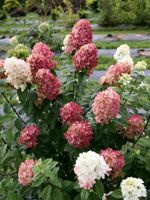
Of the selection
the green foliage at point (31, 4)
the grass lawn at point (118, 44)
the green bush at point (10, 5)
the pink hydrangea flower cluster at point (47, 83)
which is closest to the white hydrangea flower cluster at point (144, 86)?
the pink hydrangea flower cluster at point (47, 83)

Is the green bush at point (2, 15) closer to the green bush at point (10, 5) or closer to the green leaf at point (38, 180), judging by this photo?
the green bush at point (10, 5)

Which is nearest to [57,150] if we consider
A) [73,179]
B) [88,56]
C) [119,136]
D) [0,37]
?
[73,179]

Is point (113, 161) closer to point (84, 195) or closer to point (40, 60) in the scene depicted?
point (84, 195)

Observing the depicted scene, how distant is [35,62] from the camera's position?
110 inches

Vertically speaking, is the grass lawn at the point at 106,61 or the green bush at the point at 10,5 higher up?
the grass lawn at the point at 106,61

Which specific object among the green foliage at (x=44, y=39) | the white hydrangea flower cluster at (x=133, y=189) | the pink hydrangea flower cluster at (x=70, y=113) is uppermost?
the pink hydrangea flower cluster at (x=70, y=113)

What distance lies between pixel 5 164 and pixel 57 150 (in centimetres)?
28

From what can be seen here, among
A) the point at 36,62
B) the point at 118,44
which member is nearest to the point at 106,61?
the point at 118,44

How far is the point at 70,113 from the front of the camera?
8.76 feet

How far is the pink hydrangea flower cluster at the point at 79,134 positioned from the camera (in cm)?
254

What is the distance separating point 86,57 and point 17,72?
13.7 inches

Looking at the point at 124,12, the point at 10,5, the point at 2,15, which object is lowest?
the point at 10,5

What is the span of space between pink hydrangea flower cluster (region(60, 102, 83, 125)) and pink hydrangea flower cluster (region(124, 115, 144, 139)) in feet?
0.88

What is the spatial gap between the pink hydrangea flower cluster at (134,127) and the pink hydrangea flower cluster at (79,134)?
287mm
